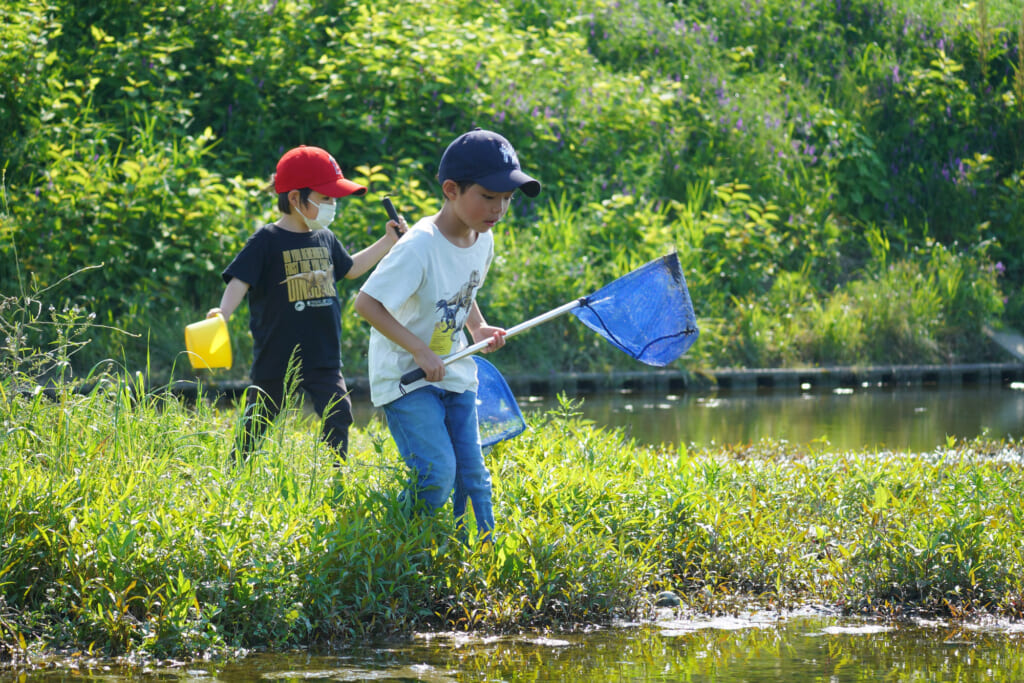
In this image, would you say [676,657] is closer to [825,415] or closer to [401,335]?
[401,335]

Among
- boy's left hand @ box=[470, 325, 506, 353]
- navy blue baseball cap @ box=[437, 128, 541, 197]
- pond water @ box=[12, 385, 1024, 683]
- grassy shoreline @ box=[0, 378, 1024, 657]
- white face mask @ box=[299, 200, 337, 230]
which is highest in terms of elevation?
navy blue baseball cap @ box=[437, 128, 541, 197]

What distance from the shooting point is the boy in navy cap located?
466cm

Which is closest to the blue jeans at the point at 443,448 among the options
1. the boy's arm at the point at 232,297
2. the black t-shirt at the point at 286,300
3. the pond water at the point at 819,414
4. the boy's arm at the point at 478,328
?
the boy's arm at the point at 478,328

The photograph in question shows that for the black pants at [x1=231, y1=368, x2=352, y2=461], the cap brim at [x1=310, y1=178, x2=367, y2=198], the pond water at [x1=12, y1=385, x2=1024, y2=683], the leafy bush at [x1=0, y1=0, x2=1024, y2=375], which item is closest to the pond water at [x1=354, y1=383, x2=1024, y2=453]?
the leafy bush at [x1=0, y1=0, x2=1024, y2=375]

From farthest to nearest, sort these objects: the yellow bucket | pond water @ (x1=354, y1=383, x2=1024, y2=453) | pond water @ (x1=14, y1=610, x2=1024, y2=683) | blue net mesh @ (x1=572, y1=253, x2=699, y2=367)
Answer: pond water @ (x1=354, y1=383, x2=1024, y2=453) → the yellow bucket → blue net mesh @ (x1=572, y1=253, x2=699, y2=367) → pond water @ (x1=14, y1=610, x2=1024, y2=683)

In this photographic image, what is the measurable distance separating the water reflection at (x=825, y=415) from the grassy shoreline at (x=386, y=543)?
114 inches

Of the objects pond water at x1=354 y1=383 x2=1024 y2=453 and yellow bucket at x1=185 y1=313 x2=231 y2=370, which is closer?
yellow bucket at x1=185 y1=313 x2=231 y2=370

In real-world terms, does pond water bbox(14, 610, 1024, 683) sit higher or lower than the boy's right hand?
lower

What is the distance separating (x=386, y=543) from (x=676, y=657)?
46.7 inches

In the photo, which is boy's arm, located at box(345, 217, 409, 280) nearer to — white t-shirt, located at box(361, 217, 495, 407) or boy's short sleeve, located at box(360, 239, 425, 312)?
white t-shirt, located at box(361, 217, 495, 407)

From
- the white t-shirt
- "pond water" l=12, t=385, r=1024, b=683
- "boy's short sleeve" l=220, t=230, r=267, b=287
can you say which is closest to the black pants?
"boy's short sleeve" l=220, t=230, r=267, b=287

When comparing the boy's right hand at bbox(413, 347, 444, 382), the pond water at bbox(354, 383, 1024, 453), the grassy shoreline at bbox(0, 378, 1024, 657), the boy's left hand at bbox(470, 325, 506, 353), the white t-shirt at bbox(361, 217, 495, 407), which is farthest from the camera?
the pond water at bbox(354, 383, 1024, 453)

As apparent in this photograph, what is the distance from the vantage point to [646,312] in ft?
18.0

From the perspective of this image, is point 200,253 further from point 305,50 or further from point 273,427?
point 273,427
